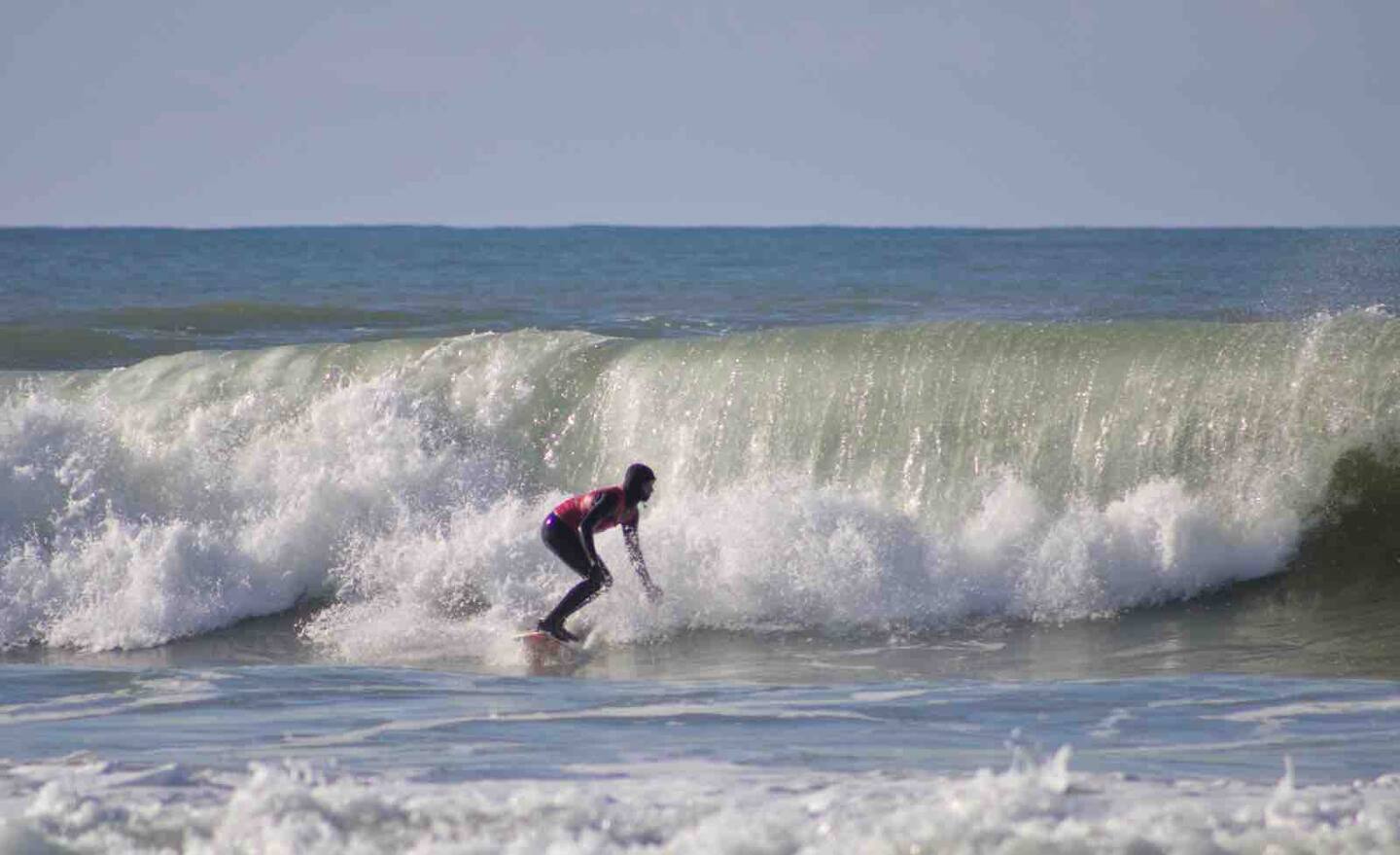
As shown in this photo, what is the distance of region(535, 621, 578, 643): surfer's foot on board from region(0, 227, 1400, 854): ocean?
160 millimetres

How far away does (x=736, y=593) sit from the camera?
1216 centimetres

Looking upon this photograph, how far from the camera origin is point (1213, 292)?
3142cm

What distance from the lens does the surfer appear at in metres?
11.2

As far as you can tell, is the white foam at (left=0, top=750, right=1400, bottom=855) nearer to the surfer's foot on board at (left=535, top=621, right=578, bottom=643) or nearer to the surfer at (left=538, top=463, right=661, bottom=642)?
the surfer at (left=538, top=463, right=661, bottom=642)

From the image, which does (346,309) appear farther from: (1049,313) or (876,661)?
(876,661)

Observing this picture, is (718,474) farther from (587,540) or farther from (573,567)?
(587,540)

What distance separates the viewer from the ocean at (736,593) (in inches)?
241

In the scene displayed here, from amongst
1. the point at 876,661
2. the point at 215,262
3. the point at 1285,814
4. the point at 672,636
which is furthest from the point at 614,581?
the point at 215,262

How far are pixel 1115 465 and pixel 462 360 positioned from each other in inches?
233

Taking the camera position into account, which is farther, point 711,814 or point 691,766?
point 691,766

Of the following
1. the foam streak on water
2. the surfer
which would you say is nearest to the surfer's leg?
the surfer

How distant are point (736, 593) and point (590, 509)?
4.68 ft

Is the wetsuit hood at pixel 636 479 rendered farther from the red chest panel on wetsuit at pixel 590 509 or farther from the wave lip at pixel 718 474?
the wave lip at pixel 718 474

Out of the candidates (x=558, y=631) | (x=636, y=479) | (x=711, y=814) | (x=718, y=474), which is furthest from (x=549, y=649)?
(x=711, y=814)
